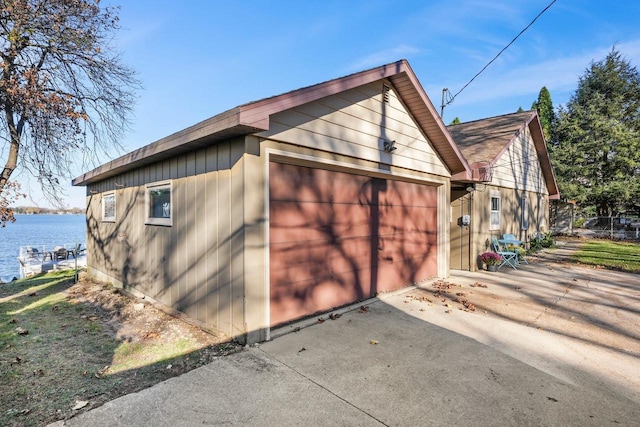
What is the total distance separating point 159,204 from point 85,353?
2.58m

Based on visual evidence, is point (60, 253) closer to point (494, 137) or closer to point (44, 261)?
point (44, 261)

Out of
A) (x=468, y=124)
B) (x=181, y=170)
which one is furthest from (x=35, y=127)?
(x=468, y=124)

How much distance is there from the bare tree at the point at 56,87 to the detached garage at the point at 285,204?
129 cm

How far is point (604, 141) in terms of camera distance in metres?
20.3

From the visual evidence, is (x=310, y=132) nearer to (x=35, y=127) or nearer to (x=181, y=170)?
(x=181, y=170)

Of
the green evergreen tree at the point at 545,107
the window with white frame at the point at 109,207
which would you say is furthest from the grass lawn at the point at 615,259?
the green evergreen tree at the point at 545,107

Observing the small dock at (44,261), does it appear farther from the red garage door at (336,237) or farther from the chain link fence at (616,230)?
the chain link fence at (616,230)

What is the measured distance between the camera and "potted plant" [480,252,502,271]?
855cm

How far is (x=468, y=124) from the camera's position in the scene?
A: 13.0 metres

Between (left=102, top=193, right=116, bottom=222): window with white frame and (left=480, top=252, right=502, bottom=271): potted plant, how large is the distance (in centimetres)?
957

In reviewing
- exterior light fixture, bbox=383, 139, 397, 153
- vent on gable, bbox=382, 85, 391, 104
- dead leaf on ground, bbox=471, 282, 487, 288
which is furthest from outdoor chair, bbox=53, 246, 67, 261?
dead leaf on ground, bbox=471, 282, 487, 288

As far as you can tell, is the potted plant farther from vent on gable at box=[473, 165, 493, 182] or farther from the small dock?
the small dock

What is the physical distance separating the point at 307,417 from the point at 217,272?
219cm

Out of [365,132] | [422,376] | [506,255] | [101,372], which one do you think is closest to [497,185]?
[506,255]
